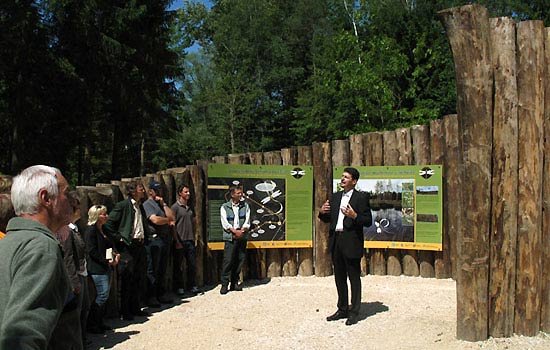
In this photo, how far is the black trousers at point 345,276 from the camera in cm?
679

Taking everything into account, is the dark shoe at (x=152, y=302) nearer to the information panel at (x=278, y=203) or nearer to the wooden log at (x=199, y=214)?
the wooden log at (x=199, y=214)

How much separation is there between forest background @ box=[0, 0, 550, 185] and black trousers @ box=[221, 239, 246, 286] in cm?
1231

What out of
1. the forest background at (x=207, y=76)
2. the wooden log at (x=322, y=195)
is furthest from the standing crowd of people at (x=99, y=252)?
the forest background at (x=207, y=76)

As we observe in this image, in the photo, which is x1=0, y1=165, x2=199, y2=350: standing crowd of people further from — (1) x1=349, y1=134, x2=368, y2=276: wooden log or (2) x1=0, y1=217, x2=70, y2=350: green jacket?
(1) x1=349, y1=134, x2=368, y2=276: wooden log

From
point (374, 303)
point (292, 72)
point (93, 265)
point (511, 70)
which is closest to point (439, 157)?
point (374, 303)

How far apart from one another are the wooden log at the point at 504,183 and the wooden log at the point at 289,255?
519 centimetres

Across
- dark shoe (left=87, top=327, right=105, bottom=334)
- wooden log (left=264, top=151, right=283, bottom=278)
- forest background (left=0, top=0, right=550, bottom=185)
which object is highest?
forest background (left=0, top=0, right=550, bottom=185)

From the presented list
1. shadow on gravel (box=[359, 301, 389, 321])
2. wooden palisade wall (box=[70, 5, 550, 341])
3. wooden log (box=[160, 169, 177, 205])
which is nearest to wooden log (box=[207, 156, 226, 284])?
wooden log (box=[160, 169, 177, 205])

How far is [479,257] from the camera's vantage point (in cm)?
534

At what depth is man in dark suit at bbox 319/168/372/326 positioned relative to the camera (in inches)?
266

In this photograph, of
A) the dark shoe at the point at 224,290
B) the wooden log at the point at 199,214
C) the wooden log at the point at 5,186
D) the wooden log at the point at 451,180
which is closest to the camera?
the wooden log at the point at 5,186

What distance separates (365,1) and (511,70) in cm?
2434

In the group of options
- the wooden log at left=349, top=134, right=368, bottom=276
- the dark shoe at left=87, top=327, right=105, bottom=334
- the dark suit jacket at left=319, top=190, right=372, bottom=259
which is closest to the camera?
the dark shoe at left=87, top=327, right=105, bottom=334

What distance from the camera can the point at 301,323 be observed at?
6859 mm
